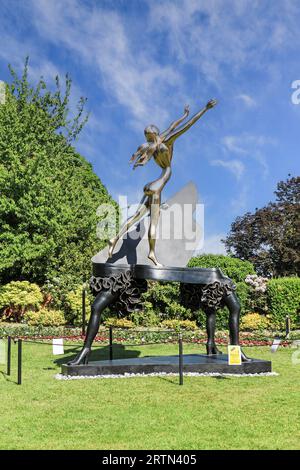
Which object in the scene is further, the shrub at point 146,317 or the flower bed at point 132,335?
the shrub at point 146,317

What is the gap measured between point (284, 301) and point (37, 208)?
10.3 metres

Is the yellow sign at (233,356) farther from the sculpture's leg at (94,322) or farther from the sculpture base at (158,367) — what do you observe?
the sculpture's leg at (94,322)

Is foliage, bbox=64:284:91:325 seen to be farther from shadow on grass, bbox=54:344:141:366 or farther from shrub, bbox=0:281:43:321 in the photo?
shadow on grass, bbox=54:344:141:366

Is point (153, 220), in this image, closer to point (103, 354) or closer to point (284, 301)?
point (103, 354)

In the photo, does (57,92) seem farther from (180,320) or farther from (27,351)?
(27,351)

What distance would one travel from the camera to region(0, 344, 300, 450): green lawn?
4895 mm

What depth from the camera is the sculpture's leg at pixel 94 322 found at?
8.48 metres

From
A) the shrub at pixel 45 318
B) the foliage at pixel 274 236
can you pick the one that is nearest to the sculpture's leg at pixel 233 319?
the shrub at pixel 45 318

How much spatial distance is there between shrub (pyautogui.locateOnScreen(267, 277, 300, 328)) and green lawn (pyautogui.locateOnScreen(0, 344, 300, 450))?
9633 mm

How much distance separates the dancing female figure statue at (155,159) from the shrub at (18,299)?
35.3 feet

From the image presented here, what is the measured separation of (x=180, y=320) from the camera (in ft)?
60.7

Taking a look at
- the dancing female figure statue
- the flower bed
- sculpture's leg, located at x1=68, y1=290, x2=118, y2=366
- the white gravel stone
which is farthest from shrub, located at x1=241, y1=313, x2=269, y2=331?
sculpture's leg, located at x1=68, y1=290, x2=118, y2=366

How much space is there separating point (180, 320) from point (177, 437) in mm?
13601

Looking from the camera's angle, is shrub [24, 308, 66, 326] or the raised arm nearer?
the raised arm
